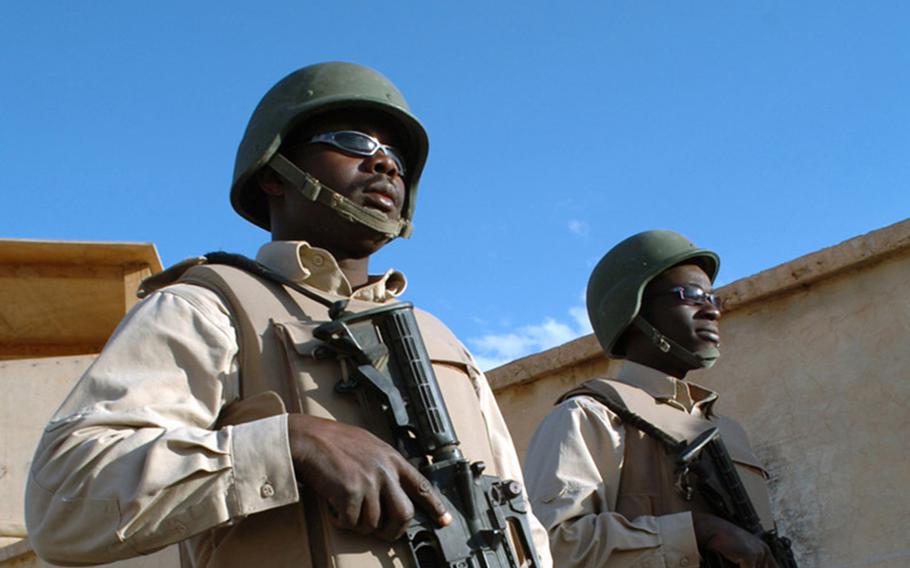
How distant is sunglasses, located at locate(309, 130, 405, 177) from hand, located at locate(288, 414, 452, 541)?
3.45ft

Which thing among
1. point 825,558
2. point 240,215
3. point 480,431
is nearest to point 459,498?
point 480,431

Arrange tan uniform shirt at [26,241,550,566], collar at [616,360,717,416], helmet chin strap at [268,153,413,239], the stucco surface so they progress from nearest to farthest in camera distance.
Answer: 1. tan uniform shirt at [26,241,550,566]
2. helmet chin strap at [268,153,413,239]
3. collar at [616,360,717,416]
4. the stucco surface

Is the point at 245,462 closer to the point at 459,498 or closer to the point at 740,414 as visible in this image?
the point at 459,498

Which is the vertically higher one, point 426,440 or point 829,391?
point 829,391

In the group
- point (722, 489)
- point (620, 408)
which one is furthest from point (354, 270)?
point (722, 489)

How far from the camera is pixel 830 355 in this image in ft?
23.4

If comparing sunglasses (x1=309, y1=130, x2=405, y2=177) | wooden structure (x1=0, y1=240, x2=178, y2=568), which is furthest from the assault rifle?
wooden structure (x1=0, y1=240, x2=178, y2=568)

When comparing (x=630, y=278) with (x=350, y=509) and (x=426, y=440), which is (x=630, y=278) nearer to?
A: (x=426, y=440)

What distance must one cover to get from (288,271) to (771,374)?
14.5 ft

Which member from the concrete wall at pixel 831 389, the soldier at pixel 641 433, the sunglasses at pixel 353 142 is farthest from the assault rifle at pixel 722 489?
the concrete wall at pixel 831 389

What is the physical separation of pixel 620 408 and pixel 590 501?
455 mm

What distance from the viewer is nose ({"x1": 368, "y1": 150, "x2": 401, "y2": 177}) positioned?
372cm

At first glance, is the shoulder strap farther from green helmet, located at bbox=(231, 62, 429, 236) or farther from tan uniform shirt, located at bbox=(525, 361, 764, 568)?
green helmet, located at bbox=(231, 62, 429, 236)

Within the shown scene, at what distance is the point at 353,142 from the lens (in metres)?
3.75
